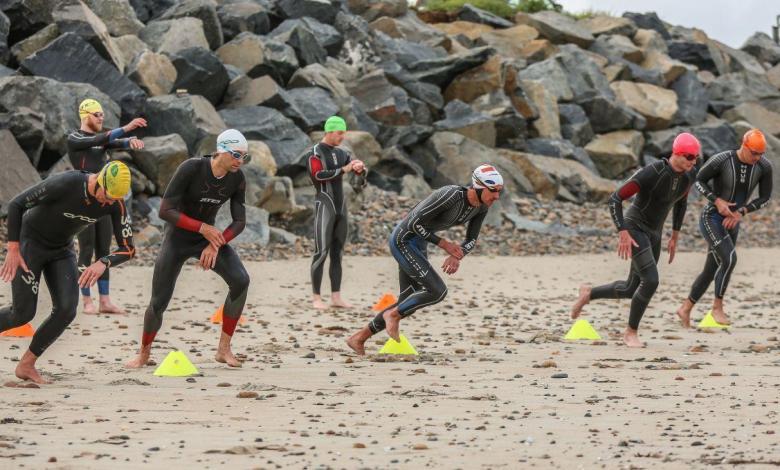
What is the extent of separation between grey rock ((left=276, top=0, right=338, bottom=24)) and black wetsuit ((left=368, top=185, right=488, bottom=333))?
23565 millimetres

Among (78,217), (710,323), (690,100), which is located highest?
(78,217)

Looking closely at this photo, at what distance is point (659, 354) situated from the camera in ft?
37.0

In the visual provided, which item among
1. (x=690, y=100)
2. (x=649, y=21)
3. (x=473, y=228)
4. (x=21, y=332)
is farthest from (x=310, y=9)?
(x=473, y=228)

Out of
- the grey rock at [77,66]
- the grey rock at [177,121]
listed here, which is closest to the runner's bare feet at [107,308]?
the grey rock at [177,121]

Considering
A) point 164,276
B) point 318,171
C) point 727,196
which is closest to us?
point 164,276

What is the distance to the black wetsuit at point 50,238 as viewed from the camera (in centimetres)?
886

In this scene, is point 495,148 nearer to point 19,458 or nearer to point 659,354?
point 659,354

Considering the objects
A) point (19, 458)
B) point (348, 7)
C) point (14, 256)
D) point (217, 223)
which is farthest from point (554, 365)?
point (348, 7)

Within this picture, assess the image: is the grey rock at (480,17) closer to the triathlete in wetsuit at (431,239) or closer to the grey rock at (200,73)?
the grey rock at (200,73)

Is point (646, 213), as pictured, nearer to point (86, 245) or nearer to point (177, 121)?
point (86, 245)

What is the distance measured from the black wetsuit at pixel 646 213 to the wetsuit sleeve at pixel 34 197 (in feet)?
16.9

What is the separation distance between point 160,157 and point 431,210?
1134cm

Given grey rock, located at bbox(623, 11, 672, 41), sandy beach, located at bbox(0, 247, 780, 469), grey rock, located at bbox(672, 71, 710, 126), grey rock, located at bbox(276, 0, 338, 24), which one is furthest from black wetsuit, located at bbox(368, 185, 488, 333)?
grey rock, located at bbox(623, 11, 672, 41)

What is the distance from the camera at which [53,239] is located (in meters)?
8.99
